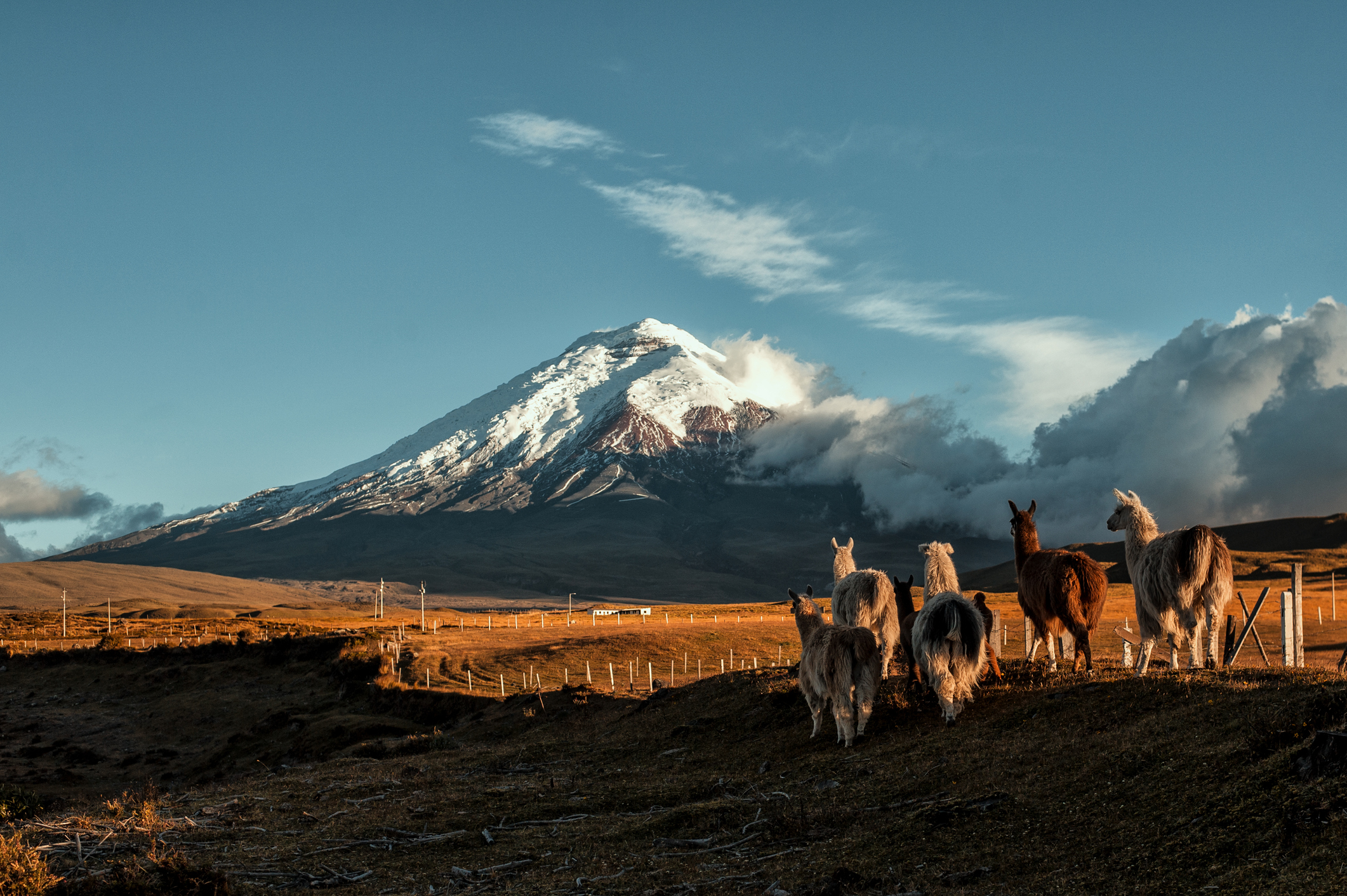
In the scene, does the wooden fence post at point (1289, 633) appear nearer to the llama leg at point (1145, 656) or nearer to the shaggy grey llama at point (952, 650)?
the llama leg at point (1145, 656)

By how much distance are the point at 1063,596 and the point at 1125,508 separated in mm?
2213

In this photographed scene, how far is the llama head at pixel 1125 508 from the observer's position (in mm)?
15492

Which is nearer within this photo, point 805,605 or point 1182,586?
point 1182,586

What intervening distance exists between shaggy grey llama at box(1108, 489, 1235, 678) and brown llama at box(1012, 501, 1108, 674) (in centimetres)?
72

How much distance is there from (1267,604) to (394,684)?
56.5m

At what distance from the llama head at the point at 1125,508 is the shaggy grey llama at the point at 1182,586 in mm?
1014

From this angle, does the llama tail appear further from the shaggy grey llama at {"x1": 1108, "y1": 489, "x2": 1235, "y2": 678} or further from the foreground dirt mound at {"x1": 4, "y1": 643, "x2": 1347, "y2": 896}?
the foreground dirt mound at {"x1": 4, "y1": 643, "x2": 1347, "y2": 896}

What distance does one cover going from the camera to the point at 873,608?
1777 centimetres

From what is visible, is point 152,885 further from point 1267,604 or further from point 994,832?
point 1267,604

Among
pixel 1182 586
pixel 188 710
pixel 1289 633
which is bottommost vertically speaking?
pixel 188 710

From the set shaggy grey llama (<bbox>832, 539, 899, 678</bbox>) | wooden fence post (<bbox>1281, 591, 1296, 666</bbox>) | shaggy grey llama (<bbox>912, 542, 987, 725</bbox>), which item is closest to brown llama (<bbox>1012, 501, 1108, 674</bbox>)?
shaggy grey llama (<bbox>912, 542, 987, 725</bbox>)

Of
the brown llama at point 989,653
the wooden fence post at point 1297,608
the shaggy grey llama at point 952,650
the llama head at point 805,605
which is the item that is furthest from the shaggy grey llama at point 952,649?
→ the wooden fence post at point 1297,608

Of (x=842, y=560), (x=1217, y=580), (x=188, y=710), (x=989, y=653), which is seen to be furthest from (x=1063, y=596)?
(x=188, y=710)

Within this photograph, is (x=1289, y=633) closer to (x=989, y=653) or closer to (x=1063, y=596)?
(x=1063, y=596)
